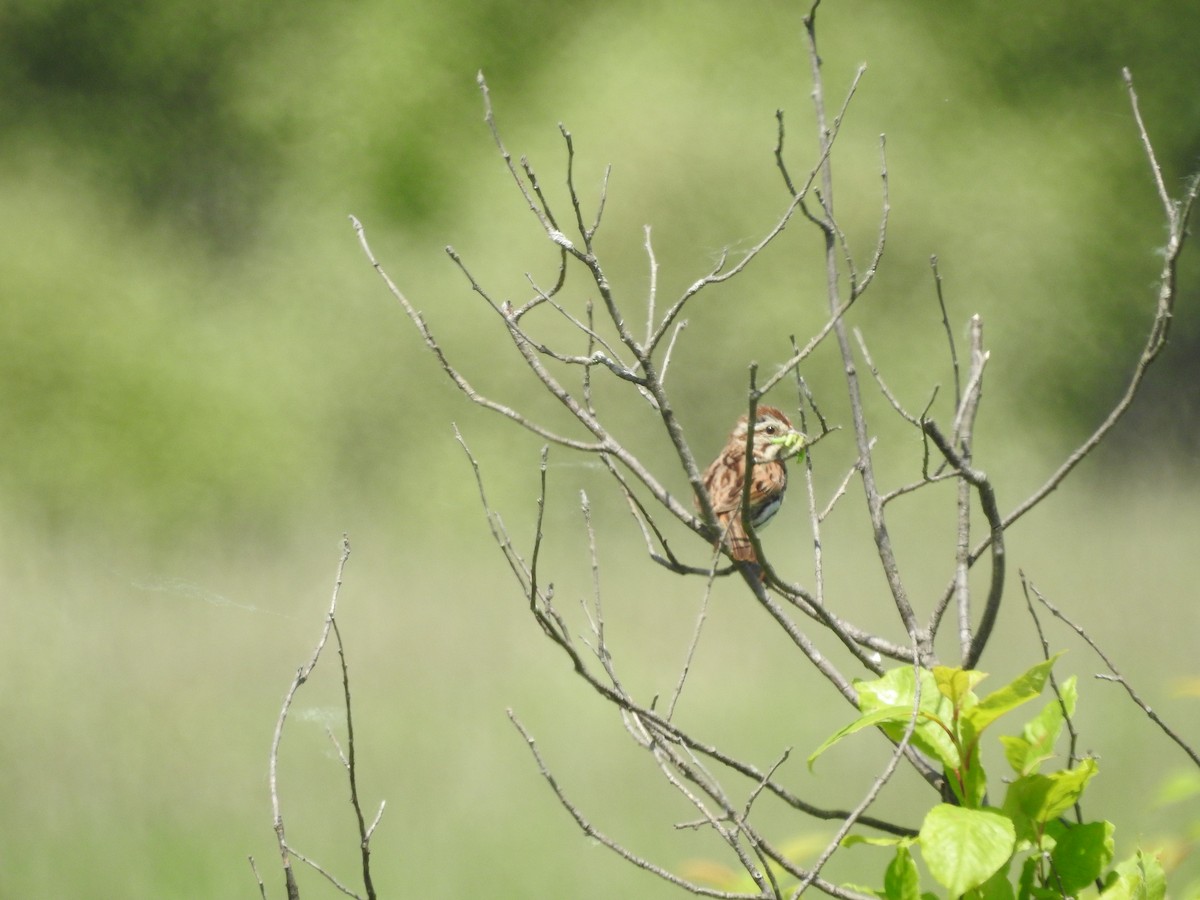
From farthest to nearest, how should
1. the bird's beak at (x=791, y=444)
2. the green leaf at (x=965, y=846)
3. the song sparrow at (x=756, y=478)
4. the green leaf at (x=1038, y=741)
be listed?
the song sparrow at (x=756, y=478), the bird's beak at (x=791, y=444), the green leaf at (x=1038, y=741), the green leaf at (x=965, y=846)

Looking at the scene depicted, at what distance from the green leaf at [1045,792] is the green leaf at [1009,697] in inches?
1.6

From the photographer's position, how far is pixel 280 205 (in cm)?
179

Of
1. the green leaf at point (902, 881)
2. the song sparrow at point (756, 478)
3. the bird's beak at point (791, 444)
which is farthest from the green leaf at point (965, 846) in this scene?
the song sparrow at point (756, 478)

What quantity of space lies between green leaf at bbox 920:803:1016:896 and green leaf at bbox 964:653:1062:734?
0.21 ft

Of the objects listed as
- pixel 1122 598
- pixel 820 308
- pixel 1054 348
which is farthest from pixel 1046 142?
pixel 1122 598

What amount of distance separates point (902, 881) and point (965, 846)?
0.14m

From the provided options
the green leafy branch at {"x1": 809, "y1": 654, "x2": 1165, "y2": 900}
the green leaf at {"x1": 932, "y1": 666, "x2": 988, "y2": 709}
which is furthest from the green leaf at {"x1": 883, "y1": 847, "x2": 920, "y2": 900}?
the green leaf at {"x1": 932, "y1": 666, "x2": 988, "y2": 709}

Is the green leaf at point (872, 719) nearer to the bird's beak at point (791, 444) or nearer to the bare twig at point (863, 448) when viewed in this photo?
the bare twig at point (863, 448)

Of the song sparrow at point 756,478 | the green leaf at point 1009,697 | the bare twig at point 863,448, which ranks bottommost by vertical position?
the green leaf at point 1009,697

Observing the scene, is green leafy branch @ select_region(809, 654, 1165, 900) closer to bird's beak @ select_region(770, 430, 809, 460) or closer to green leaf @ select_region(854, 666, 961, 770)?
green leaf @ select_region(854, 666, 961, 770)

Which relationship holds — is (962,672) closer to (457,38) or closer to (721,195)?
(721,195)

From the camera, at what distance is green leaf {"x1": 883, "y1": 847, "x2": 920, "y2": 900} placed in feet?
2.08

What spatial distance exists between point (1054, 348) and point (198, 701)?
1451 mm

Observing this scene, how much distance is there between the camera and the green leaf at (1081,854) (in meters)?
0.62
